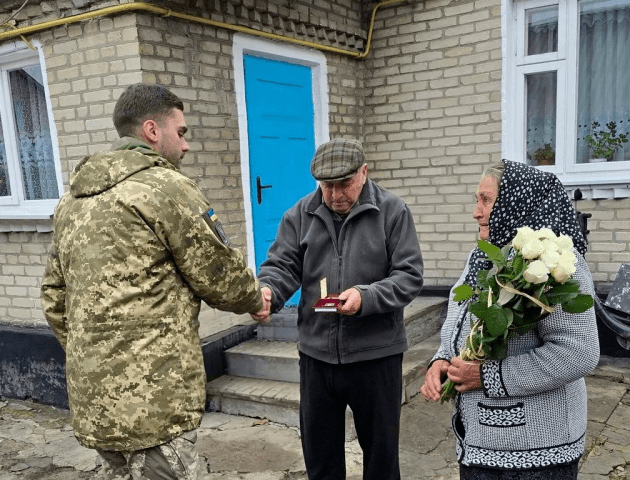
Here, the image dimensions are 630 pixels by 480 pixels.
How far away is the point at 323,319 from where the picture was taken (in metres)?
2.43

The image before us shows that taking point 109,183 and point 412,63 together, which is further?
point 412,63

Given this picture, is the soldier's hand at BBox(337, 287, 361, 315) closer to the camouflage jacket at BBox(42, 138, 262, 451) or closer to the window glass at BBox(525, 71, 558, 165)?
the camouflage jacket at BBox(42, 138, 262, 451)

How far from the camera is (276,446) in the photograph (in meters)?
3.57

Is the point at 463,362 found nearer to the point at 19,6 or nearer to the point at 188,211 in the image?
the point at 188,211

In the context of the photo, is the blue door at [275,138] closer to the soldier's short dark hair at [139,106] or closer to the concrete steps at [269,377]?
the concrete steps at [269,377]

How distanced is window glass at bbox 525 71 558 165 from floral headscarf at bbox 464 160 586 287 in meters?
3.68

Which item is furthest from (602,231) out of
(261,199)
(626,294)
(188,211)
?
(188,211)

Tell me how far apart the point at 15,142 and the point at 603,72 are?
515cm

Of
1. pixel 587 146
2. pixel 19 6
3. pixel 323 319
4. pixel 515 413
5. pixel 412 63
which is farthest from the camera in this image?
pixel 412 63

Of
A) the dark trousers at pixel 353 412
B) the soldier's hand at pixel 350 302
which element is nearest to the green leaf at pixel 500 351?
the soldier's hand at pixel 350 302

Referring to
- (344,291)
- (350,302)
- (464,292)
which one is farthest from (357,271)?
(464,292)

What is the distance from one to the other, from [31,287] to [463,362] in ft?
13.2

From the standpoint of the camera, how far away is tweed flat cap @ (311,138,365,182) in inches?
91.3

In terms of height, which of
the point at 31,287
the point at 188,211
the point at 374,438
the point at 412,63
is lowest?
the point at 374,438
